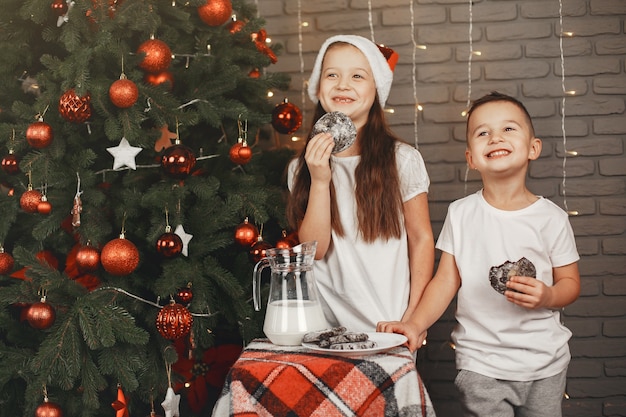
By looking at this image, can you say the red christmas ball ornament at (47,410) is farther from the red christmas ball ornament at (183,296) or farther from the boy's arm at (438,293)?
the boy's arm at (438,293)

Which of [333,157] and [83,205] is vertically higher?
[333,157]

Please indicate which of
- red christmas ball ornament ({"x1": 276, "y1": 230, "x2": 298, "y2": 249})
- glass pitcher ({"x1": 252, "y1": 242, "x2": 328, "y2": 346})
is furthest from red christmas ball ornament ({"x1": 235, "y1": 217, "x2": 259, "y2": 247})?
glass pitcher ({"x1": 252, "y1": 242, "x2": 328, "y2": 346})

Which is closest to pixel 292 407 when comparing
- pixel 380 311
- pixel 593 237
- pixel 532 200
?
Result: pixel 380 311

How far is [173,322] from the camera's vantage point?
6.57ft

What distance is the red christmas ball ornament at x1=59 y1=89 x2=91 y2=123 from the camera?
202 cm

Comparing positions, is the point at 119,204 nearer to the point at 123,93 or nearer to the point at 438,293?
the point at 123,93

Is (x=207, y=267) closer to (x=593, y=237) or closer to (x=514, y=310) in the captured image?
(x=514, y=310)

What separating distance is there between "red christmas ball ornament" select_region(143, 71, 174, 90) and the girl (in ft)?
1.72

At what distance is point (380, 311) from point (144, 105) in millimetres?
1021

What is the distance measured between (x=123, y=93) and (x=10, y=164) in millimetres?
546

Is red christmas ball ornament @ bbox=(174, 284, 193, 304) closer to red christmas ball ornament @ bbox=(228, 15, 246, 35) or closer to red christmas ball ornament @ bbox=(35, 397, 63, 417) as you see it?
red christmas ball ornament @ bbox=(35, 397, 63, 417)

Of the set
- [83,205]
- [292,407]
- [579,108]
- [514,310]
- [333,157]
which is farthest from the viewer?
[579,108]

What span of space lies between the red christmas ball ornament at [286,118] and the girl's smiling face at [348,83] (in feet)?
0.95

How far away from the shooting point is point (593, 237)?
2803 mm
